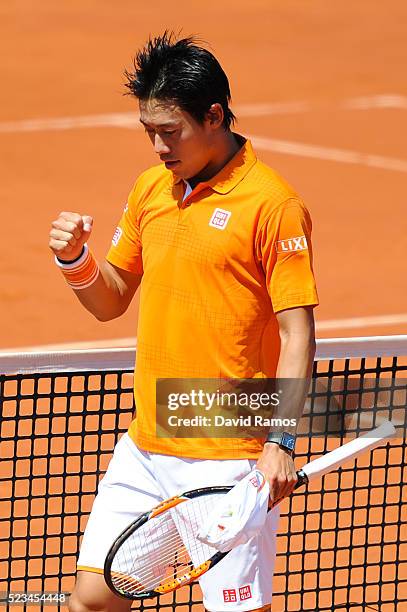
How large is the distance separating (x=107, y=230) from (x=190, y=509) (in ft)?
25.8

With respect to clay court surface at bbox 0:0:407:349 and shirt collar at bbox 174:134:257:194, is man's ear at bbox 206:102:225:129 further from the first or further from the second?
clay court surface at bbox 0:0:407:349

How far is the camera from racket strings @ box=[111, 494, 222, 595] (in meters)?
4.67

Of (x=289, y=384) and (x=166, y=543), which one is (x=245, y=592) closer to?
(x=166, y=543)

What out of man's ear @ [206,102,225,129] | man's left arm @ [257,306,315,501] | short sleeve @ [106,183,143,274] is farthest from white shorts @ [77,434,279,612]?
man's ear @ [206,102,225,129]

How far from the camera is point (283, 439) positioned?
4.45m

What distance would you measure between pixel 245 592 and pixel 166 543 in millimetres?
314

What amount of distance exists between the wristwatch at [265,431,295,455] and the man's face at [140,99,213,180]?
2.98 feet

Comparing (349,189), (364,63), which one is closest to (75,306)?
(349,189)

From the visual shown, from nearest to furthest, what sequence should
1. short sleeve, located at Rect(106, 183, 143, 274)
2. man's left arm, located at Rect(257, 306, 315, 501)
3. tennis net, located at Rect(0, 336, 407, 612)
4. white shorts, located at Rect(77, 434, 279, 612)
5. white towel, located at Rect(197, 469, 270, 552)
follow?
white towel, located at Rect(197, 469, 270, 552) < man's left arm, located at Rect(257, 306, 315, 501) < white shorts, located at Rect(77, 434, 279, 612) < short sleeve, located at Rect(106, 183, 143, 274) < tennis net, located at Rect(0, 336, 407, 612)

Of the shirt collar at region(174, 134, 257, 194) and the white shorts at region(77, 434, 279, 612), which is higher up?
the shirt collar at region(174, 134, 257, 194)

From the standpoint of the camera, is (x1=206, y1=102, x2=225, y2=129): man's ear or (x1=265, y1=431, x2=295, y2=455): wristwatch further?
(x1=206, y1=102, x2=225, y2=129): man's ear

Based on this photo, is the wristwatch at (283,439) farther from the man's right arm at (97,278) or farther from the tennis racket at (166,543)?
the man's right arm at (97,278)

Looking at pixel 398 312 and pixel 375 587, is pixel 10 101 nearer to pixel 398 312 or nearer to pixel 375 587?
pixel 398 312

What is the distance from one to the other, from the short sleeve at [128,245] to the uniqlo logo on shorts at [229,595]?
1.21 metres
